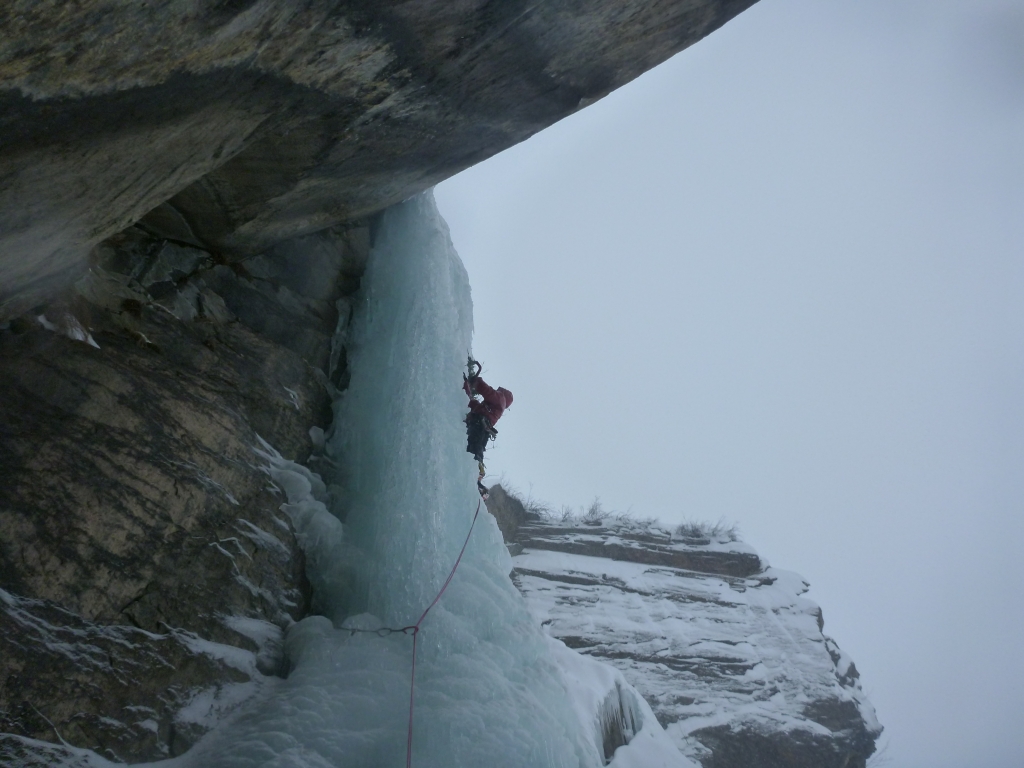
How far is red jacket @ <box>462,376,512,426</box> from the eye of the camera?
5809mm

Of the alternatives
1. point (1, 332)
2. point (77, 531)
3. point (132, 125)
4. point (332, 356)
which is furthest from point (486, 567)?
point (132, 125)

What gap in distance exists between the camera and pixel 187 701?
361 cm

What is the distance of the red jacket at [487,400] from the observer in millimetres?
5809

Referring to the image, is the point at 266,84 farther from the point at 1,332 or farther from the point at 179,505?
the point at 179,505

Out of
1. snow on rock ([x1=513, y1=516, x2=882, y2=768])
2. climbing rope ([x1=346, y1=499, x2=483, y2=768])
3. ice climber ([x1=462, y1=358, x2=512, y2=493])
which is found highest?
ice climber ([x1=462, y1=358, x2=512, y2=493])

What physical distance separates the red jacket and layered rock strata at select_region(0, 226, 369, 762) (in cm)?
144

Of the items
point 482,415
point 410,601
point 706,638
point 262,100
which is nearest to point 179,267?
point 262,100

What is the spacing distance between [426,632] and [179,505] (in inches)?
68.4

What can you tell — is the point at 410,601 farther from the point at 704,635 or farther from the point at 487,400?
the point at 704,635

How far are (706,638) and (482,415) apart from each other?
29.3 ft

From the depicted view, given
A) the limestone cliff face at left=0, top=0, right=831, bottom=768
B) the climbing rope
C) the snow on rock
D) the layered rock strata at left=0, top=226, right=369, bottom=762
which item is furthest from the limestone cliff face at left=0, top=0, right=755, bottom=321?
the snow on rock

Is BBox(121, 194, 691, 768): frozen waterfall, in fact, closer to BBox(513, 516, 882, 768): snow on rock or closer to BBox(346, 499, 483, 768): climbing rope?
BBox(346, 499, 483, 768): climbing rope

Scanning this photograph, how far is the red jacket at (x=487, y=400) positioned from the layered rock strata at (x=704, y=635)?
7106 millimetres

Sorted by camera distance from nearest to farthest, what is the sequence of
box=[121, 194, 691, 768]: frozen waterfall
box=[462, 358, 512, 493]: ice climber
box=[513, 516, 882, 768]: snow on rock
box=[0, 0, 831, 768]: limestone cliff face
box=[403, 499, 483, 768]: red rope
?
box=[0, 0, 831, 768]: limestone cliff face → box=[403, 499, 483, 768]: red rope → box=[121, 194, 691, 768]: frozen waterfall → box=[462, 358, 512, 493]: ice climber → box=[513, 516, 882, 768]: snow on rock
